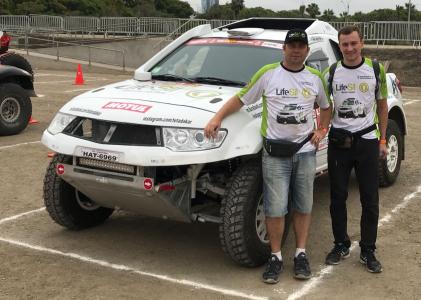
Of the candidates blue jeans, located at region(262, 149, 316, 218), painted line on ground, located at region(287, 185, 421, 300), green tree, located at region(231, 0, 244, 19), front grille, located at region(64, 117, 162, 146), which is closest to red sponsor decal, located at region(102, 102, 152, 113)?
front grille, located at region(64, 117, 162, 146)

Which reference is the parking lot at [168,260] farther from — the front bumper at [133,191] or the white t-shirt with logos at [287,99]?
the white t-shirt with logos at [287,99]

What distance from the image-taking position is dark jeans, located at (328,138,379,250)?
453cm

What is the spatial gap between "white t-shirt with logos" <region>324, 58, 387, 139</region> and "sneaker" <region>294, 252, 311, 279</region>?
1.00 meters

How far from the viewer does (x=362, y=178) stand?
4.58 m

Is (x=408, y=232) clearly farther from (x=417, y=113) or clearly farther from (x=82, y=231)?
(x=417, y=113)

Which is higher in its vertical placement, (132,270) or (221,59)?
(221,59)

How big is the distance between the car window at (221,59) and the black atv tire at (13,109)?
16.1 ft

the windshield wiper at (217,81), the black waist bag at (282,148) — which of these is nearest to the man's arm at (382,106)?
the black waist bag at (282,148)

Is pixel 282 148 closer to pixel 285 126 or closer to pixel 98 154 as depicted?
pixel 285 126

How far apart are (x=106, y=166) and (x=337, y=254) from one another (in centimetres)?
190

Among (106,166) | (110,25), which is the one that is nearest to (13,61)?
(106,166)

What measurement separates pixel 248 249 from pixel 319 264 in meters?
0.69

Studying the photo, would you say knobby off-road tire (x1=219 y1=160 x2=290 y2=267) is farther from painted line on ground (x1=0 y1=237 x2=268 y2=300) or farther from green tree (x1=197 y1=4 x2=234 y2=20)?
green tree (x1=197 y1=4 x2=234 y2=20)

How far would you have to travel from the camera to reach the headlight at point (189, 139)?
4254mm
